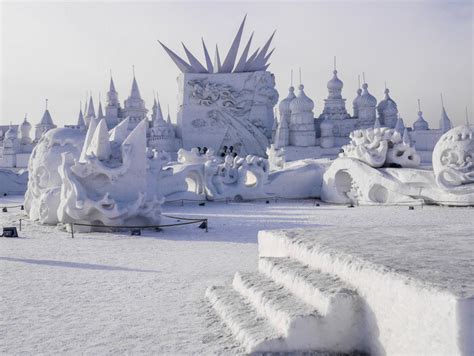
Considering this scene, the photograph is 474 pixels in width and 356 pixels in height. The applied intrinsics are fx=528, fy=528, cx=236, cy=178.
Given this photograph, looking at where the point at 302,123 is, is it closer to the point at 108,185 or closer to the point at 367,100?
the point at 367,100

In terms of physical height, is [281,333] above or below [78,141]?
below

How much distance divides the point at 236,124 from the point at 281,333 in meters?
33.5

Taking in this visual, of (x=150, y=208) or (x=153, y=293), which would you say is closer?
(x=153, y=293)

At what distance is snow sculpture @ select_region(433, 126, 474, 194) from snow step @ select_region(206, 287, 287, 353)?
8688 mm

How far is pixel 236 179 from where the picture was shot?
15523 millimetres

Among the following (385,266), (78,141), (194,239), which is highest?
(78,141)

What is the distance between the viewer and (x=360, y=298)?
107 inches

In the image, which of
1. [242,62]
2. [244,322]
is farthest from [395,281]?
[242,62]

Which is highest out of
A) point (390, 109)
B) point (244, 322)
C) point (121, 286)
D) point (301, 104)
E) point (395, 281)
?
point (301, 104)

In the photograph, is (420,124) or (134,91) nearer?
(420,124)

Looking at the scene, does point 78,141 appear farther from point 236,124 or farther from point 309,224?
point 236,124

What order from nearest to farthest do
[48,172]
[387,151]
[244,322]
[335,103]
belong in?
[244,322] < [48,172] < [387,151] < [335,103]

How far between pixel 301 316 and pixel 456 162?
9780 mm

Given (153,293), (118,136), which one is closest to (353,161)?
(118,136)
